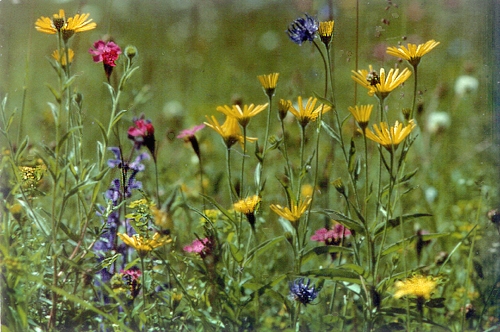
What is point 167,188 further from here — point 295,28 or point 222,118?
point 295,28

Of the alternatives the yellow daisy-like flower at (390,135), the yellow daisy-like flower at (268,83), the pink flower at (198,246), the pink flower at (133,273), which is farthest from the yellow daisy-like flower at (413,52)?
the pink flower at (133,273)

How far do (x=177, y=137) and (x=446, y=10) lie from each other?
65 cm

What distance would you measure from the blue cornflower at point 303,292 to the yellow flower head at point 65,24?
0.69 metres

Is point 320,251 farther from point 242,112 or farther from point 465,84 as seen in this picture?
point 465,84

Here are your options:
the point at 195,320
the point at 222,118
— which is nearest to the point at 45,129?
the point at 222,118

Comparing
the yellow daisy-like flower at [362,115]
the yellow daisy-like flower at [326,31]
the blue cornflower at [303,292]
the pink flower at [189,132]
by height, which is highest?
the yellow daisy-like flower at [326,31]

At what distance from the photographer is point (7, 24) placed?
1.48 metres

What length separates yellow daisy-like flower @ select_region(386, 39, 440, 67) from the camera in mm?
1354

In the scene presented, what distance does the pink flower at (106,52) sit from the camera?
1.42 meters

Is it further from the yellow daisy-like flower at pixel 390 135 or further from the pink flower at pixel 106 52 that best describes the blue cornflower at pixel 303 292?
the pink flower at pixel 106 52

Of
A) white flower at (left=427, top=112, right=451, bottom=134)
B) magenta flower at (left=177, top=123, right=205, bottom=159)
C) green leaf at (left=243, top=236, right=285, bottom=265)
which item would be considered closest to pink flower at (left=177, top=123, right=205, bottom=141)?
magenta flower at (left=177, top=123, right=205, bottom=159)

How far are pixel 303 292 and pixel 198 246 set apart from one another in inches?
9.6

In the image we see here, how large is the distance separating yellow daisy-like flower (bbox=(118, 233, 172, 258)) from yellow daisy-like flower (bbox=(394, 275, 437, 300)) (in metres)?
0.47

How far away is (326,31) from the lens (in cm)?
139
